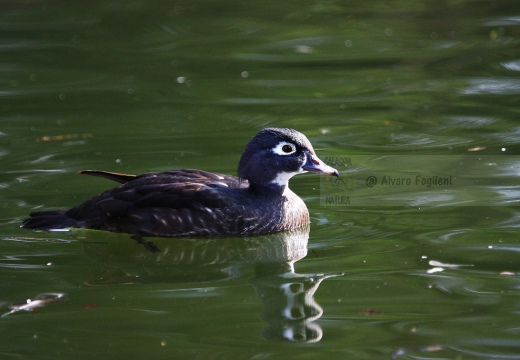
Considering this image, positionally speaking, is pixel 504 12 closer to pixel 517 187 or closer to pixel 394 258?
pixel 517 187

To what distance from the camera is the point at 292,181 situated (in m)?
10.7

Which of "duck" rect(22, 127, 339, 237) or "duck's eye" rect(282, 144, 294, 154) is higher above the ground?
"duck's eye" rect(282, 144, 294, 154)

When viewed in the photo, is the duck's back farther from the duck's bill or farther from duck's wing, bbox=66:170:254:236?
the duck's bill

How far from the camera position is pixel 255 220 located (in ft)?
29.3

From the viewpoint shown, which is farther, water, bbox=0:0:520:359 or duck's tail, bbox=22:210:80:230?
duck's tail, bbox=22:210:80:230

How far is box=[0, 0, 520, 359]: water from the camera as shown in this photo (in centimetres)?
670

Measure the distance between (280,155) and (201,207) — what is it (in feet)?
2.98

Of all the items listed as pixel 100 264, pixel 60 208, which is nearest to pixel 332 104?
pixel 60 208

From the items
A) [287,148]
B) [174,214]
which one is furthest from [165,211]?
[287,148]

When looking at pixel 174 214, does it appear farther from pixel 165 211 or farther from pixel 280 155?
pixel 280 155

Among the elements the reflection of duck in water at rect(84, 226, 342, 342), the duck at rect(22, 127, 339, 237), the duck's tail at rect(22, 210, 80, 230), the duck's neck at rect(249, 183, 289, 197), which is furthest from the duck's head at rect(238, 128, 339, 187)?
the duck's tail at rect(22, 210, 80, 230)

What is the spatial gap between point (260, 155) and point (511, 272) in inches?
107

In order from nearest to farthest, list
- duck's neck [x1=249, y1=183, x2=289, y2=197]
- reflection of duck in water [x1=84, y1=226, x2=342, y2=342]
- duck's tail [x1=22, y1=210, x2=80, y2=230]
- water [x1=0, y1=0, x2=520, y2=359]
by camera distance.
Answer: water [x1=0, y1=0, x2=520, y2=359], reflection of duck in water [x1=84, y1=226, x2=342, y2=342], duck's tail [x1=22, y1=210, x2=80, y2=230], duck's neck [x1=249, y1=183, x2=289, y2=197]

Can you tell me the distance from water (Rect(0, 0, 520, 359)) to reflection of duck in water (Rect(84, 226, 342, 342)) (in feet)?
0.09
